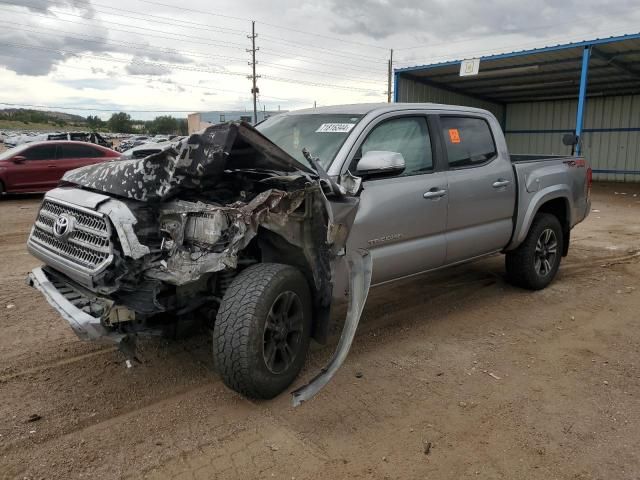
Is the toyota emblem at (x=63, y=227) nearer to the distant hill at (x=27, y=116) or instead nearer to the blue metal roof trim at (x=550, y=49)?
the blue metal roof trim at (x=550, y=49)

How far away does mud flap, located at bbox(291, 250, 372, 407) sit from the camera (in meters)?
3.01

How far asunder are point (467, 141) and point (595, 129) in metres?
19.2

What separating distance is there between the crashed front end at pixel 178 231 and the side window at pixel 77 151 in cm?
1063

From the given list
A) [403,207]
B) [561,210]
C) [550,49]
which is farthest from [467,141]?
[550,49]

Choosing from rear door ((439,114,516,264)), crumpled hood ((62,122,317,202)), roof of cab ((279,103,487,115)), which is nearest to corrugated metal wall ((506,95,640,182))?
rear door ((439,114,516,264))

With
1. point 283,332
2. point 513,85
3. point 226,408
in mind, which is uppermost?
A: point 513,85

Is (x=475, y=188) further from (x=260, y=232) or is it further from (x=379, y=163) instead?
(x=260, y=232)

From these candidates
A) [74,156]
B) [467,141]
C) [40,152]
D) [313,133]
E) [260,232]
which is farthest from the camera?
[74,156]

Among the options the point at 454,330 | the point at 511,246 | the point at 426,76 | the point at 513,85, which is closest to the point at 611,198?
the point at 513,85

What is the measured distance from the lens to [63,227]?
3256mm

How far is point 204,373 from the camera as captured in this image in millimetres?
3709

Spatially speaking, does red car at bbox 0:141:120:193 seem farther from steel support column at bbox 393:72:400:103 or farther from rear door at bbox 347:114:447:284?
rear door at bbox 347:114:447:284

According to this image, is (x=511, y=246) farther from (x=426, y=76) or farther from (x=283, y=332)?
(x=426, y=76)

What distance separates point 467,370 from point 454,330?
0.80 m
